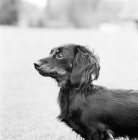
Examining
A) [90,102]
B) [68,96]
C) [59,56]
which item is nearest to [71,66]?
[59,56]

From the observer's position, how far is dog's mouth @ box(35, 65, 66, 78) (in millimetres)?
3814

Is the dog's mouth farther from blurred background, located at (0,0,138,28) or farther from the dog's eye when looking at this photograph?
blurred background, located at (0,0,138,28)

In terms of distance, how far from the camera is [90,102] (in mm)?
3725

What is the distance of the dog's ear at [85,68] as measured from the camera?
12.2 ft

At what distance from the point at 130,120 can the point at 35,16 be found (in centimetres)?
6517

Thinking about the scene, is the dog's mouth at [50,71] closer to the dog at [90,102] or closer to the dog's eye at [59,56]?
the dog at [90,102]

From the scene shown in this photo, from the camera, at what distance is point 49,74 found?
386 centimetres

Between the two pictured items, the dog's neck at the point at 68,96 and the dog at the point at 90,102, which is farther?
the dog's neck at the point at 68,96

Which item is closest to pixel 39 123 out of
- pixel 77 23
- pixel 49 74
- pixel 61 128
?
pixel 61 128

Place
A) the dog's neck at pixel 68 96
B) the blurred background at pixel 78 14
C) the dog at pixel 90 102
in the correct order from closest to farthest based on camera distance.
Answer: the dog at pixel 90 102 → the dog's neck at pixel 68 96 → the blurred background at pixel 78 14

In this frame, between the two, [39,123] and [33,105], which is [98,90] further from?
[33,105]

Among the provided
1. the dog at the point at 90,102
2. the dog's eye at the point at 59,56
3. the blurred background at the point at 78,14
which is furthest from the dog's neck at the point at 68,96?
the blurred background at the point at 78,14

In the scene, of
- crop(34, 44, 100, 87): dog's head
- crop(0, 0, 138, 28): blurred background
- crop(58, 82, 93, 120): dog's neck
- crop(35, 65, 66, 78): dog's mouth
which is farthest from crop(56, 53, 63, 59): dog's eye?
crop(0, 0, 138, 28): blurred background

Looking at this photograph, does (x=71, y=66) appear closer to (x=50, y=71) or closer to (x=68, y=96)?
(x=50, y=71)
